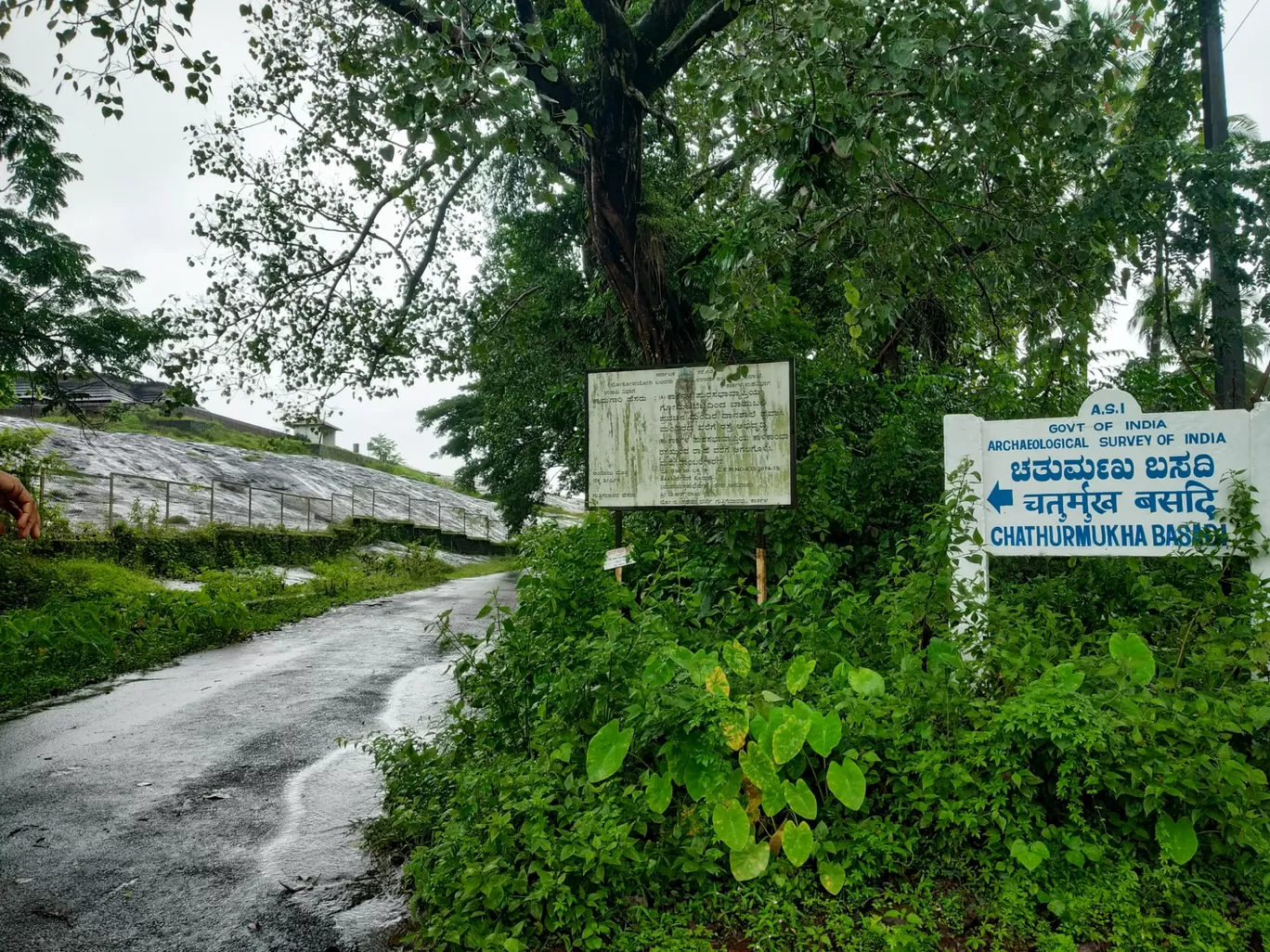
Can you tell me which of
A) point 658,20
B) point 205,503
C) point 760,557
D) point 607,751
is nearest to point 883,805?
point 607,751

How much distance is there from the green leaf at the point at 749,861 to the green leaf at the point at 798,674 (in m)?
0.66

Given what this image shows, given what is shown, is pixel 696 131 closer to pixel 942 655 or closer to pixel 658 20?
pixel 658 20

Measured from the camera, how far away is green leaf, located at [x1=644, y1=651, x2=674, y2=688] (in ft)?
12.2

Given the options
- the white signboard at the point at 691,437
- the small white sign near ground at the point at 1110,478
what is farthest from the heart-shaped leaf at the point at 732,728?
the white signboard at the point at 691,437

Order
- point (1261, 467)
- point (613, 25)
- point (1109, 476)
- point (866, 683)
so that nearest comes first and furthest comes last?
point (866, 683)
point (1261, 467)
point (1109, 476)
point (613, 25)

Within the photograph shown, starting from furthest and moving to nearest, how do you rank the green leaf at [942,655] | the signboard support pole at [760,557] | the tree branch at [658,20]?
the tree branch at [658,20] < the signboard support pole at [760,557] < the green leaf at [942,655]

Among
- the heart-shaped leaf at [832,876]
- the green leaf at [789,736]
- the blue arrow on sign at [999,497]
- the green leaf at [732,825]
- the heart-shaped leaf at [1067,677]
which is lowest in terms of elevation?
the heart-shaped leaf at [832,876]

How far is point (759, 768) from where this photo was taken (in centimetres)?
346

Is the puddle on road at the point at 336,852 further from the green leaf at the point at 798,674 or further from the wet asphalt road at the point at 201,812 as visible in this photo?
the green leaf at the point at 798,674

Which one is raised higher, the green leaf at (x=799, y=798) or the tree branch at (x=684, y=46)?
the tree branch at (x=684, y=46)

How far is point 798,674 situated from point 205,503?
937 inches

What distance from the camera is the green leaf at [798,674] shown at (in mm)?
3761

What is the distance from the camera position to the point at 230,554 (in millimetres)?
19875

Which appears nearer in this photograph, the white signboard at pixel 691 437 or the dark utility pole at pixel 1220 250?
the white signboard at pixel 691 437
